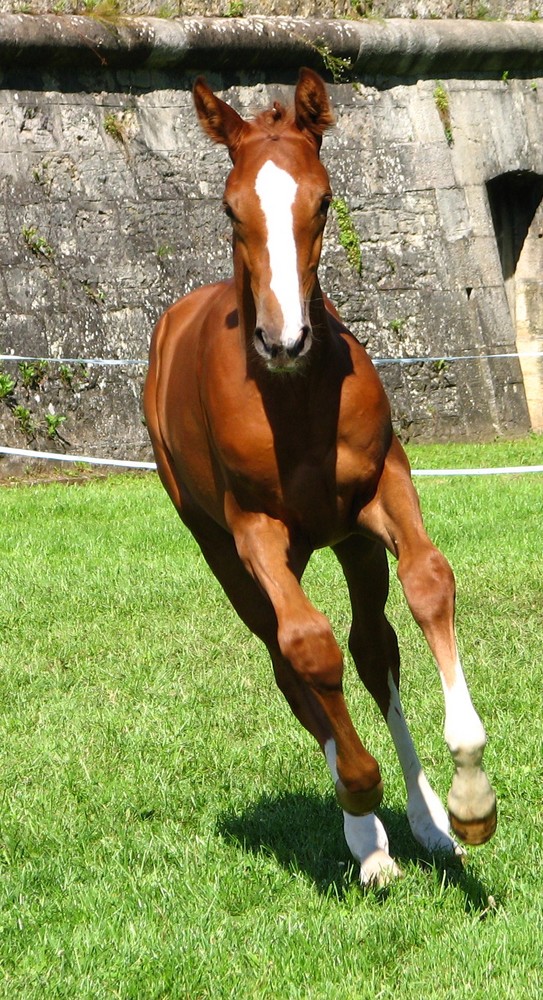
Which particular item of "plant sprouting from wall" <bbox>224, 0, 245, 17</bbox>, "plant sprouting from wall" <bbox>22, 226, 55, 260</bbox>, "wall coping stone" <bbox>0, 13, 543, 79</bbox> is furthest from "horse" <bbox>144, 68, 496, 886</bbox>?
"plant sprouting from wall" <bbox>224, 0, 245, 17</bbox>

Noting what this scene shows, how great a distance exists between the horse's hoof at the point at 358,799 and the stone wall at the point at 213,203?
1036cm

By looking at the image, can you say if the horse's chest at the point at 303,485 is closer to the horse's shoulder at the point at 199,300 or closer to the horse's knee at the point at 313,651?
the horse's knee at the point at 313,651

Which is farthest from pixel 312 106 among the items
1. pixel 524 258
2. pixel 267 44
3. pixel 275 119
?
pixel 524 258

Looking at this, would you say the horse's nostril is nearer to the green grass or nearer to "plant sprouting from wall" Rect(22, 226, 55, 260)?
the green grass

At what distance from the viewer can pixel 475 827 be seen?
128 inches

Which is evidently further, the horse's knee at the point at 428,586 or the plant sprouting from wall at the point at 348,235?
the plant sprouting from wall at the point at 348,235

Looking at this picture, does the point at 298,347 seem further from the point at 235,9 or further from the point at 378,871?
the point at 235,9

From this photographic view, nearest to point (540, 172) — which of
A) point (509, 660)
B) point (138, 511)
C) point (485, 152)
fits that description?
point (485, 152)

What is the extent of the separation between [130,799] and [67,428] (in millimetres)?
9518

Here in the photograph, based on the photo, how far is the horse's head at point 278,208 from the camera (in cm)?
334

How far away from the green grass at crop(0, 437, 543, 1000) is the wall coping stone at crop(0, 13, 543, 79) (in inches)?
285

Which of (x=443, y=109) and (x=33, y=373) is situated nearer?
(x=33, y=373)

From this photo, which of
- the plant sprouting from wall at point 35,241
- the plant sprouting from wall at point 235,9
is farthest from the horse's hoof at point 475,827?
the plant sprouting from wall at point 235,9

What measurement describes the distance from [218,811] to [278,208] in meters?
2.07
